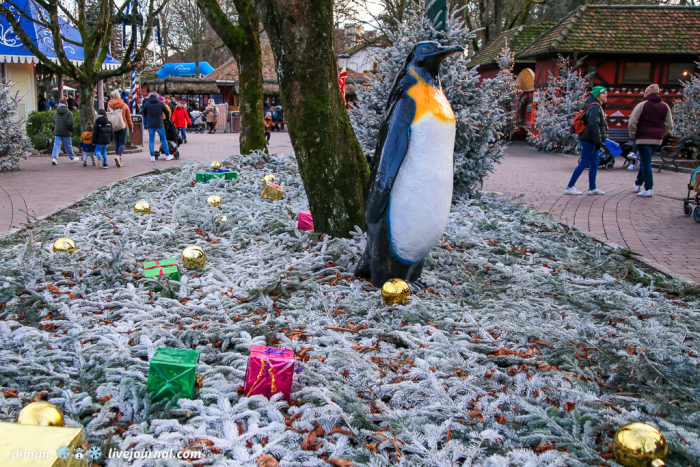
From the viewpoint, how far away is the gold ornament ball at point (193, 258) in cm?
418

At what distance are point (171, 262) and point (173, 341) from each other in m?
1.24

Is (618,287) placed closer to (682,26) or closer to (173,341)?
(173,341)

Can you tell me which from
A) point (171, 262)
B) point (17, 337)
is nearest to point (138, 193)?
point (171, 262)

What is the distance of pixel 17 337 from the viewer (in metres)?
2.95

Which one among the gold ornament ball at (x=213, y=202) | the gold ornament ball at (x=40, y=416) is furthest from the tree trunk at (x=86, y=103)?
the gold ornament ball at (x=40, y=416)

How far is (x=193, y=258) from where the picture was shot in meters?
4.18

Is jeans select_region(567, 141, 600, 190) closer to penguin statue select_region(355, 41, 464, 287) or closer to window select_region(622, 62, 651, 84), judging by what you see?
penguin statue select_region(355, 41, 464, 287)

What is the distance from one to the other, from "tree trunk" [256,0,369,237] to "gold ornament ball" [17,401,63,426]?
3.21 meters

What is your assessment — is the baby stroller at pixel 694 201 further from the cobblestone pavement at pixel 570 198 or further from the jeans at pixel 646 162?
the jeans at pixel 646 162

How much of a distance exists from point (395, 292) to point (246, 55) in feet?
27.8

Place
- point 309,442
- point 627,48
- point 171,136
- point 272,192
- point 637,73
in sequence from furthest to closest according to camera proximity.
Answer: point 637,73
point 627,48
point 171,136
point 272,192
point 309,442

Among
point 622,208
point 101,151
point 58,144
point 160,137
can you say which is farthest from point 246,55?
point 622,208

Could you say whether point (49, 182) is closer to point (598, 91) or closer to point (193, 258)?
point (193, 258)

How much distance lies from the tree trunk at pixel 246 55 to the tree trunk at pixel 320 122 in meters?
5.88
